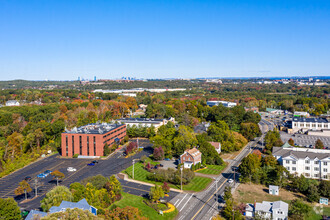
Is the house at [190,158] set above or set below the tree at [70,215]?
below

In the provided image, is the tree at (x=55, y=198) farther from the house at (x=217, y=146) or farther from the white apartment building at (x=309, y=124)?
the white apartment building at (x=309, y=124)

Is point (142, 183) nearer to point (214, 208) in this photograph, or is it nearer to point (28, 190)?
point (214, 208)

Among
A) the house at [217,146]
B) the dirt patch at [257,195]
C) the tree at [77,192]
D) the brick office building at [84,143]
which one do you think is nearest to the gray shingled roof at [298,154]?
the dirt patch at [257,195]

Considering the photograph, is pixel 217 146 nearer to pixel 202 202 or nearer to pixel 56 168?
pixel 202 202

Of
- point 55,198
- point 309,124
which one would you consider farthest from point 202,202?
point 309,124

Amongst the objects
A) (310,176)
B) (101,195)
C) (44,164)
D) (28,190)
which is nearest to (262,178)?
(310,176)

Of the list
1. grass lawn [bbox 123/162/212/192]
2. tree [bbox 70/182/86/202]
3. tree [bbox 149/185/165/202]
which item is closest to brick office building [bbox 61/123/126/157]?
grass lawn [bbox 123/162/212/192]
